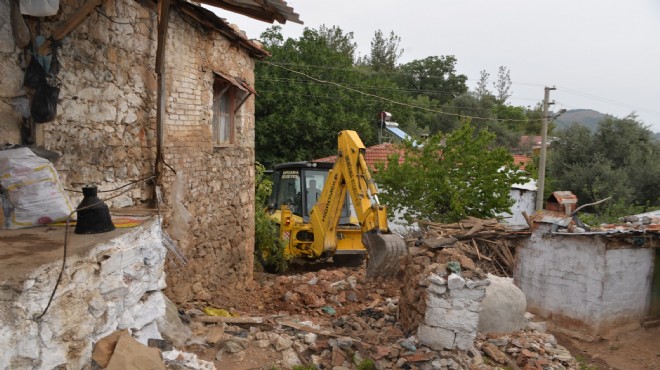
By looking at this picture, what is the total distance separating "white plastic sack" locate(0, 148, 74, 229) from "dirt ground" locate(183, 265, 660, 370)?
3667mm

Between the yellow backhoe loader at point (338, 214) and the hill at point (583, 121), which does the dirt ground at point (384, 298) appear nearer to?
the yellow backhoe loader at point (338, 214)

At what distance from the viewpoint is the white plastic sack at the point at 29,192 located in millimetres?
3811

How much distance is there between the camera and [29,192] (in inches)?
150

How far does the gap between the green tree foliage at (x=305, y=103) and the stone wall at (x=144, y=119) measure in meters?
14.6

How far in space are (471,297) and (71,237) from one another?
4233 mm

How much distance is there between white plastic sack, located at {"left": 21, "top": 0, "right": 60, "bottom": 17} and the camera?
13.6 feet

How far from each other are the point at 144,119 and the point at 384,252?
13.0 feet

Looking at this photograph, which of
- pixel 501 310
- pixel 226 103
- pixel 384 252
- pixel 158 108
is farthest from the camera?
pixel 226 103

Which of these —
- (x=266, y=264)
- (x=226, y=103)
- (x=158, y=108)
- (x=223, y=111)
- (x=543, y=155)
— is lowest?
(x=266, y=264)

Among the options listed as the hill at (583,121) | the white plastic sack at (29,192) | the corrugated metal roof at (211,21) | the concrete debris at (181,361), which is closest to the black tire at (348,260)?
the corrugated metal roof at (211,21)

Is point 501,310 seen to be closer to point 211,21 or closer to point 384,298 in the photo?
point 384,298

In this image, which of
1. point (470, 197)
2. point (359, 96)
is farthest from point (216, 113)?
point (359, 96)

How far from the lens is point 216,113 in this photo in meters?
8.02

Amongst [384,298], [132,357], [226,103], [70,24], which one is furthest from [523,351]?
[70,24]
